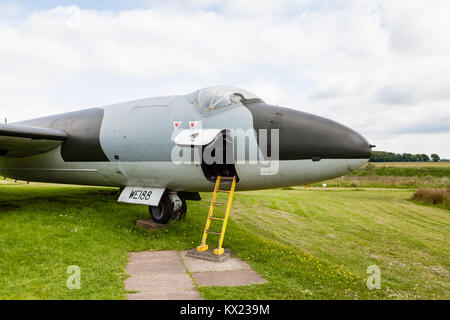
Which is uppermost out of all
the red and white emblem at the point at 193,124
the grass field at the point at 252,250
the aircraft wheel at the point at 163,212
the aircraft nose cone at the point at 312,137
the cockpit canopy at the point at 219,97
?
the cockpit canopy at the point at 219,97

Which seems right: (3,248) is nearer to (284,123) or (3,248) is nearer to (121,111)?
(121,111)

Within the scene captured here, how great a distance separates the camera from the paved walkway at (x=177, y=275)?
16.6 ft

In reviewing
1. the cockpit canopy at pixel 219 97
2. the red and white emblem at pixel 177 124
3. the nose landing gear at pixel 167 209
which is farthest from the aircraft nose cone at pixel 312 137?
the nose landing gear at pixel 167 209

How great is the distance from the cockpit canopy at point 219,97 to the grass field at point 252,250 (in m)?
3.46

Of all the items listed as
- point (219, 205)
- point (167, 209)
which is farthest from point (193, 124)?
point (167, 209)

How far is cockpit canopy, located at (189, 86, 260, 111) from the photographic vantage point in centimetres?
763

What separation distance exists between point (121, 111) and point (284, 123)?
16.2 ft

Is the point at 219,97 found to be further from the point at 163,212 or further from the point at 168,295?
the point at 168,295

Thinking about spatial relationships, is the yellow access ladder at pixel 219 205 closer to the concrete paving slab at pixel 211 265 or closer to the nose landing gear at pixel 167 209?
the concrete paving slab at pixel 211 265

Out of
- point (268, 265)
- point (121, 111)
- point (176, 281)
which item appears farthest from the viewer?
point (121, 111)

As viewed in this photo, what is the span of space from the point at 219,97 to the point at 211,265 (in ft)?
12.8

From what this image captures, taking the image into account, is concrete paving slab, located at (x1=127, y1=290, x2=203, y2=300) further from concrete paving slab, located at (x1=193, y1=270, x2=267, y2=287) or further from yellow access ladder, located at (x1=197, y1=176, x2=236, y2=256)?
yellow access ladder, located at (x1=197, y1=176, x2=236, y2=256)
